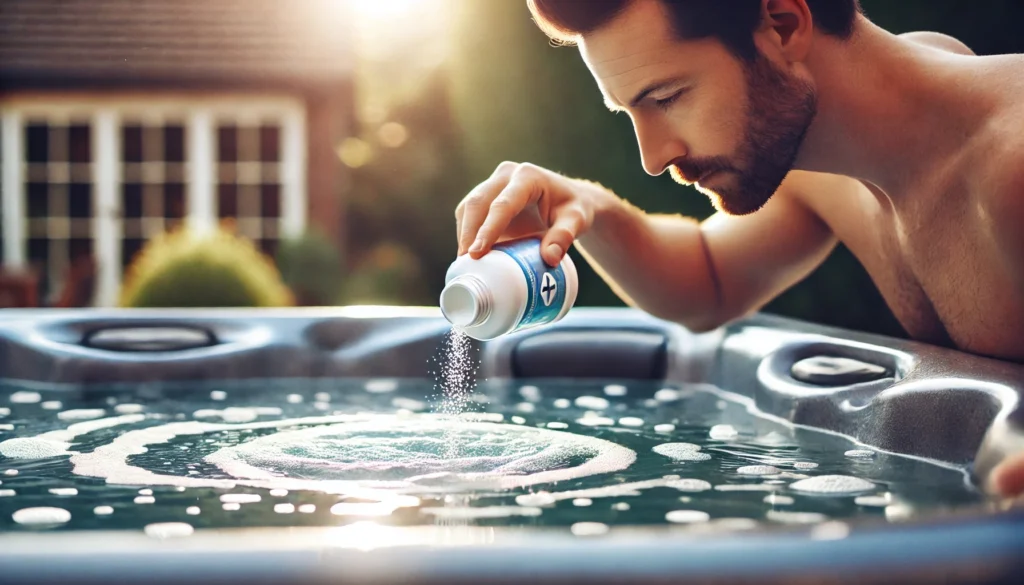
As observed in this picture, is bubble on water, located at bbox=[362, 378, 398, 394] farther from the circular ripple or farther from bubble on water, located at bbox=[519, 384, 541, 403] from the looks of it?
the circular ripple

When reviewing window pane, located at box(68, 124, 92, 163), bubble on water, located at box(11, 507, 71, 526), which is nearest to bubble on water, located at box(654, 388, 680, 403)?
bubble on water, located at box(11, 507, 71, 526)

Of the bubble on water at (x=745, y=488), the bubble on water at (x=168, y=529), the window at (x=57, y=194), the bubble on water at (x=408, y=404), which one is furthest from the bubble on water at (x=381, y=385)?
the window at (x=57, y=194)

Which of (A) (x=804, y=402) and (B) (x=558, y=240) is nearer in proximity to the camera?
(B) (x=558, y=240)

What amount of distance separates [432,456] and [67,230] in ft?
27.5

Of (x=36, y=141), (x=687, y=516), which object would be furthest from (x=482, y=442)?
(x=36, y=141)

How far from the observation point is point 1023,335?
7.03 ft

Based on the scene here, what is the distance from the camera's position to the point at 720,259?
9.62ft

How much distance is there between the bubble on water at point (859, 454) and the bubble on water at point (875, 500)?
16.5 inches

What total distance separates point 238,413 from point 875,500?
1508mm

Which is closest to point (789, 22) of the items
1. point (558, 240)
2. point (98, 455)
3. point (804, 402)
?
point (558, 240)

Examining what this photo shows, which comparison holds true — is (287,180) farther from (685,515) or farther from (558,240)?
(685,515)

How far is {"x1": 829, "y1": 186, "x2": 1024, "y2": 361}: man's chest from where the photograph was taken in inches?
84.0

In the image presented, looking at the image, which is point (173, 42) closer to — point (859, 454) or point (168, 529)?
point (859, 454)

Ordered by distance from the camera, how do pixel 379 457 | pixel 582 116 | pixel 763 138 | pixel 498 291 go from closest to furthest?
pixel 498 291 → pixel 379 457 → pixel 763 138 → pixel 582 116
